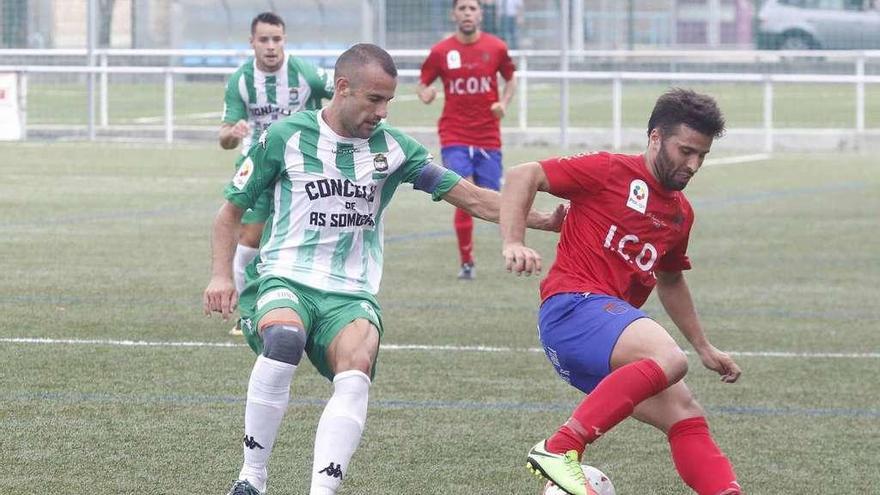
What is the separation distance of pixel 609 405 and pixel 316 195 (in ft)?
3.94

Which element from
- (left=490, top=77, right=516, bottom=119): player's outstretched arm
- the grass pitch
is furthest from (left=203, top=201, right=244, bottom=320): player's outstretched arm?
(left=490, top=77, right=516, bottom=119): player's outstretched arm

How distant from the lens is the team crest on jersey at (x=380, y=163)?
17.7 feet

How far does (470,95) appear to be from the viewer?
40.5 ft

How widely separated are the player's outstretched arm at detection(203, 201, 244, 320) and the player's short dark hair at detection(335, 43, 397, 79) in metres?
0.56

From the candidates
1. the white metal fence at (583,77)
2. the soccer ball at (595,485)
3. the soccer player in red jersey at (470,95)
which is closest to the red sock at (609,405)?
the soccer ball at (595,485)

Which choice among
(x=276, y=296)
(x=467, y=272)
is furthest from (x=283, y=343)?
(x=467, y=272)

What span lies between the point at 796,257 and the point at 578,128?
12.7m

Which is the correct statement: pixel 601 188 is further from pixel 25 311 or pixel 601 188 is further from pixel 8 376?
pixel 25 311

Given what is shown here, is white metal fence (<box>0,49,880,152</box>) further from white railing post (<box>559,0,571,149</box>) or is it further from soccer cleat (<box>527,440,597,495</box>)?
soccer cleat (<box>527,440,597,495</box>)

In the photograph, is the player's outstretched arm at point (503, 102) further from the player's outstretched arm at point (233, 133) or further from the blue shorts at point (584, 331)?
the blue shorts at point (584, 331)

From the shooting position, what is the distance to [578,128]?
25281mm

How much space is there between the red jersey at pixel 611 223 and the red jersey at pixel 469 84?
699 cm

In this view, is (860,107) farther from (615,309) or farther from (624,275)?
(615,309)

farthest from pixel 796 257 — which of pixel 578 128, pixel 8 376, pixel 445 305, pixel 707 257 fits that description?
pixel 578 128
